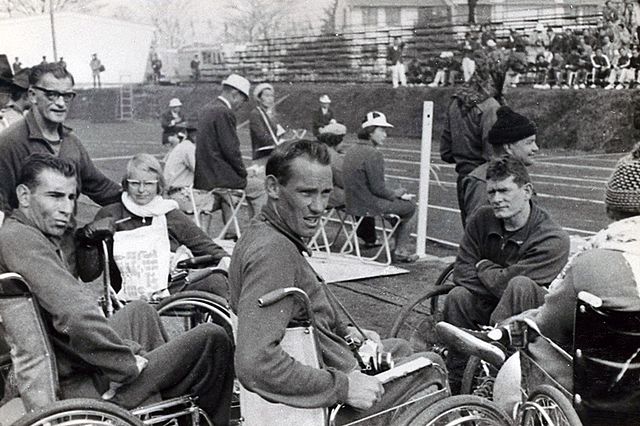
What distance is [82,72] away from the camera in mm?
8312

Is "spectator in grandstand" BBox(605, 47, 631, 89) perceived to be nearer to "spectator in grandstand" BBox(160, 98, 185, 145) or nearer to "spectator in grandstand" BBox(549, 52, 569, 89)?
"spectator in grandstand" BBox(549, 52, 569, 89)

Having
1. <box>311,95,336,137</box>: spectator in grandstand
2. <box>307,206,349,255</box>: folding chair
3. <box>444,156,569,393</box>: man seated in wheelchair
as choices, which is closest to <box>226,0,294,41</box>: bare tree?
<box>307,206,349,255</box>: folding chair

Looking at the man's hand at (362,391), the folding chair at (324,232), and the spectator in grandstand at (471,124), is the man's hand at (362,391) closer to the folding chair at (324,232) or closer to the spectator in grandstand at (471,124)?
the spectator in grandstand at (471,124)

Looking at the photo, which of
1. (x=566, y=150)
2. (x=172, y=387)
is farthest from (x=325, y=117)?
(x=172, y=387)

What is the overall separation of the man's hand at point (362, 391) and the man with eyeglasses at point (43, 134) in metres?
2.61

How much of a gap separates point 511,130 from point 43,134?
9.22 feet

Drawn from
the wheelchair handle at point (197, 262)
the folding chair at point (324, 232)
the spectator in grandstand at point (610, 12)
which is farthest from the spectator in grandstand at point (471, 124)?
the wheelchair handle at point (197, 262)

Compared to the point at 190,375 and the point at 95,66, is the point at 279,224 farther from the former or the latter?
the point at 95,66

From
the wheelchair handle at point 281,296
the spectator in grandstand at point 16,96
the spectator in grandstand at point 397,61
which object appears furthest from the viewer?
the spectator in grandstand at point 397,61

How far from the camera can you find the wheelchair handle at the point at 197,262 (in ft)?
14.7

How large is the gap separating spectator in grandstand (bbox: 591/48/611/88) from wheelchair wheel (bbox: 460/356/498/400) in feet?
33.0

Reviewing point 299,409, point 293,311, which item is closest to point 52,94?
point 293,311

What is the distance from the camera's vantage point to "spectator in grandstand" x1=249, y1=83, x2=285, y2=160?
9430 mm

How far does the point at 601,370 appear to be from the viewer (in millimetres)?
2662
